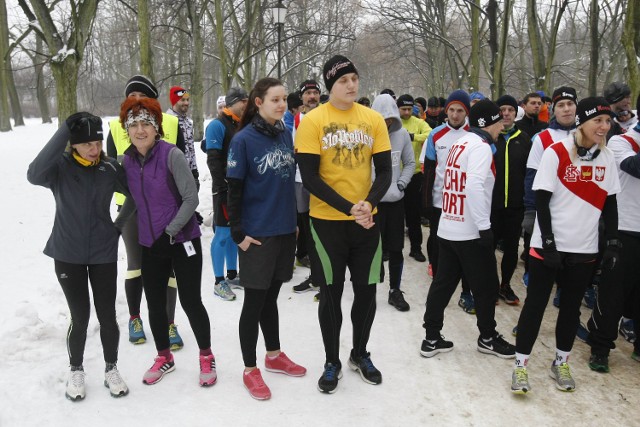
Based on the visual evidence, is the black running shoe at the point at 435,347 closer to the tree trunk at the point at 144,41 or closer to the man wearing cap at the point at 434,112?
the man wearing cap at the point at 434,112

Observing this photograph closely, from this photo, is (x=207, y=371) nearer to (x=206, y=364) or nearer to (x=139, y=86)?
(x=206, y=364)

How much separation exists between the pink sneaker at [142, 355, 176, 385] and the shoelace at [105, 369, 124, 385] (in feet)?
0.62

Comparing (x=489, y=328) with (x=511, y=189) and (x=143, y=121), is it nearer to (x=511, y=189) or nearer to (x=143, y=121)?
(x=511, y=189)

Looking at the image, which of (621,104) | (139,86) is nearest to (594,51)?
(621,104)

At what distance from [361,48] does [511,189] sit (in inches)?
1398

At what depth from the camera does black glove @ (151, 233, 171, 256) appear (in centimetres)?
342

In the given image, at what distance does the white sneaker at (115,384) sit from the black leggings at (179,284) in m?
0.36

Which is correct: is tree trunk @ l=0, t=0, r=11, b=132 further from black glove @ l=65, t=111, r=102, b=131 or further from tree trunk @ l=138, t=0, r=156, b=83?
black glove @ l=65, t=111, r=102, b=131

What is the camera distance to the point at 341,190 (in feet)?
11.1

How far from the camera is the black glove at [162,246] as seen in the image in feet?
11.2

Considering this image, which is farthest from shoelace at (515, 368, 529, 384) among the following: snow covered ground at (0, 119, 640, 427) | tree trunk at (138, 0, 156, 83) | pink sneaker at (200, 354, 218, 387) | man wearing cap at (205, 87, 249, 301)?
tree trunk at (138, 0, 156, 83)

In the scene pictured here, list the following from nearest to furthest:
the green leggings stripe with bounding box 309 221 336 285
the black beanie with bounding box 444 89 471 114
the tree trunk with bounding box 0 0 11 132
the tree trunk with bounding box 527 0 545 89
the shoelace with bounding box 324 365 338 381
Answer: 1. the green leggings stripe with bounding box 309 221 336 285
2. the shoelace with bounding box 324 365 338 381
3. the black beanie with bounding box 444 89 471 114
4. the tree trunk with bounding box 527 0 545 89
5. the tree trunk with bounding box 0 0 11 132

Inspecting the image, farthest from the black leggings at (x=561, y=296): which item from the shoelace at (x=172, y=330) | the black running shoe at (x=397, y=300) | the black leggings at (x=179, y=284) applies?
the shoelace at (x=172, y=330)

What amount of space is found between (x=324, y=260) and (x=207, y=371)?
1.23 meters
